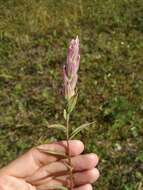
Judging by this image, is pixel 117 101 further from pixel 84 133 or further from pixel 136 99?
pixel 84 133

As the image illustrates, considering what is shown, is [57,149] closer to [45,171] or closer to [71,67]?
[45,171]

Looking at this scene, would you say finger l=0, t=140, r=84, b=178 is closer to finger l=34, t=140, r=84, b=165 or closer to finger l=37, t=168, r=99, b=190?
finger l=34, t=140, r=84, b=165

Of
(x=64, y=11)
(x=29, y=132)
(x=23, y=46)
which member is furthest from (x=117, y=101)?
(x=64, y=11)

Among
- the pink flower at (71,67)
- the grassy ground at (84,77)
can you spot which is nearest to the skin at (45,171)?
the pink flower at (71,67)

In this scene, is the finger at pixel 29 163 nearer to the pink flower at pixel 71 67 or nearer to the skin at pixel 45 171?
the skin at pixel 45 171

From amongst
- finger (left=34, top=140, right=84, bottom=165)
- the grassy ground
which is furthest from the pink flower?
the grassy ground

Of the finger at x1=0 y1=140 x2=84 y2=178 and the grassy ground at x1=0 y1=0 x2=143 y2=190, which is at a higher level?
the finger at x1=0 y1=140 x2=84 y2=178

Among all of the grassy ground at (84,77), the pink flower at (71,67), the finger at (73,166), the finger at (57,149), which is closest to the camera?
the pink flower at (71,67)
